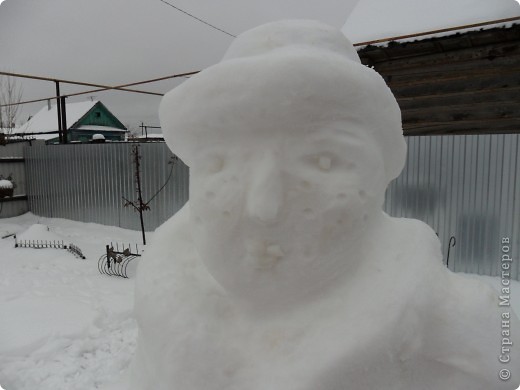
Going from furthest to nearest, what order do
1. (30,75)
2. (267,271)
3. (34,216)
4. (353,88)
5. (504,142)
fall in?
(34,216) < (30,75) < (504,142) < (267,271) < (353,88)

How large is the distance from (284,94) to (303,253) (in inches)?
21.1

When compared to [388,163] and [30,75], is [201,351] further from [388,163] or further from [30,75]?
[30,75]

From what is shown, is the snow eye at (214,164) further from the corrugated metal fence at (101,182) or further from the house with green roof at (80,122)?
the house with green roof at (80,122)

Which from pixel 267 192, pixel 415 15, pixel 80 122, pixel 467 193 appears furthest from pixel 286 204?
pixel 80 122

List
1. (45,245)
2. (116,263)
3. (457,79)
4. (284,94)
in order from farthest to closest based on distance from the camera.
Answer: (45,245) < (116,263) < (457,79) < (284,94)

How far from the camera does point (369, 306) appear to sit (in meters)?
1.40

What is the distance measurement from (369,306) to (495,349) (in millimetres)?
498

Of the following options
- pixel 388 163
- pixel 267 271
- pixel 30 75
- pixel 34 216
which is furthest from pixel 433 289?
pixel 34 216

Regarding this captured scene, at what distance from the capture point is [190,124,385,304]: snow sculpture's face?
1.32 m

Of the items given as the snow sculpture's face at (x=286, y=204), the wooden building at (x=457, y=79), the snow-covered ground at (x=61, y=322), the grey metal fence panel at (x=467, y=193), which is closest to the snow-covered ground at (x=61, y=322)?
the snow-covered ground at (x=61, y=322)

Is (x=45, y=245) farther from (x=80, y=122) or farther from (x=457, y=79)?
(x=80, y=122)

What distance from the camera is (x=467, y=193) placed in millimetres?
5113

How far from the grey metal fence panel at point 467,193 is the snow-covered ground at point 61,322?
476 millimetres

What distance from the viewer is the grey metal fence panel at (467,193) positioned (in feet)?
15.8
